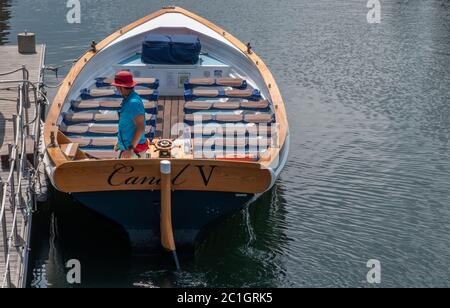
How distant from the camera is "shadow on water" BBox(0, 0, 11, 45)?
30.5 m

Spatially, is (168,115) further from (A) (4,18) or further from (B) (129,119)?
(A) (4,18)

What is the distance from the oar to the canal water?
2.36 feet

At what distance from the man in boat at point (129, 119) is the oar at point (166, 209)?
0.93 metres

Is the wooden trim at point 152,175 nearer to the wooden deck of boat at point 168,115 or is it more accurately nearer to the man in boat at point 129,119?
the man in boat at point 129,119

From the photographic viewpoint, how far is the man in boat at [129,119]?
43.8ft

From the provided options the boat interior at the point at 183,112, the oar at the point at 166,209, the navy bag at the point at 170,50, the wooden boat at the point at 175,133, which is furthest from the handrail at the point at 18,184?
the navy bag at the point at 170,50

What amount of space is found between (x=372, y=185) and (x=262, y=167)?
553 centimetres

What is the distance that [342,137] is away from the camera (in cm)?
2103

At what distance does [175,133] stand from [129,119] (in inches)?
122

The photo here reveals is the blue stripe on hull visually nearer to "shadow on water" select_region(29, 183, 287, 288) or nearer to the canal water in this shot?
"shadow on water" select_region(29, 183, 287, 288)

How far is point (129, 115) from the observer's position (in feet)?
44.0

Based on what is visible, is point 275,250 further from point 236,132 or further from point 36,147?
point 36,147

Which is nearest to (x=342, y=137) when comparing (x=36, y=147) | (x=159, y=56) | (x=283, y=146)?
(x=159, y=56)

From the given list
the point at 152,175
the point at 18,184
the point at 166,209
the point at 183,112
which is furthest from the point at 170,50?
the point at 166,209
